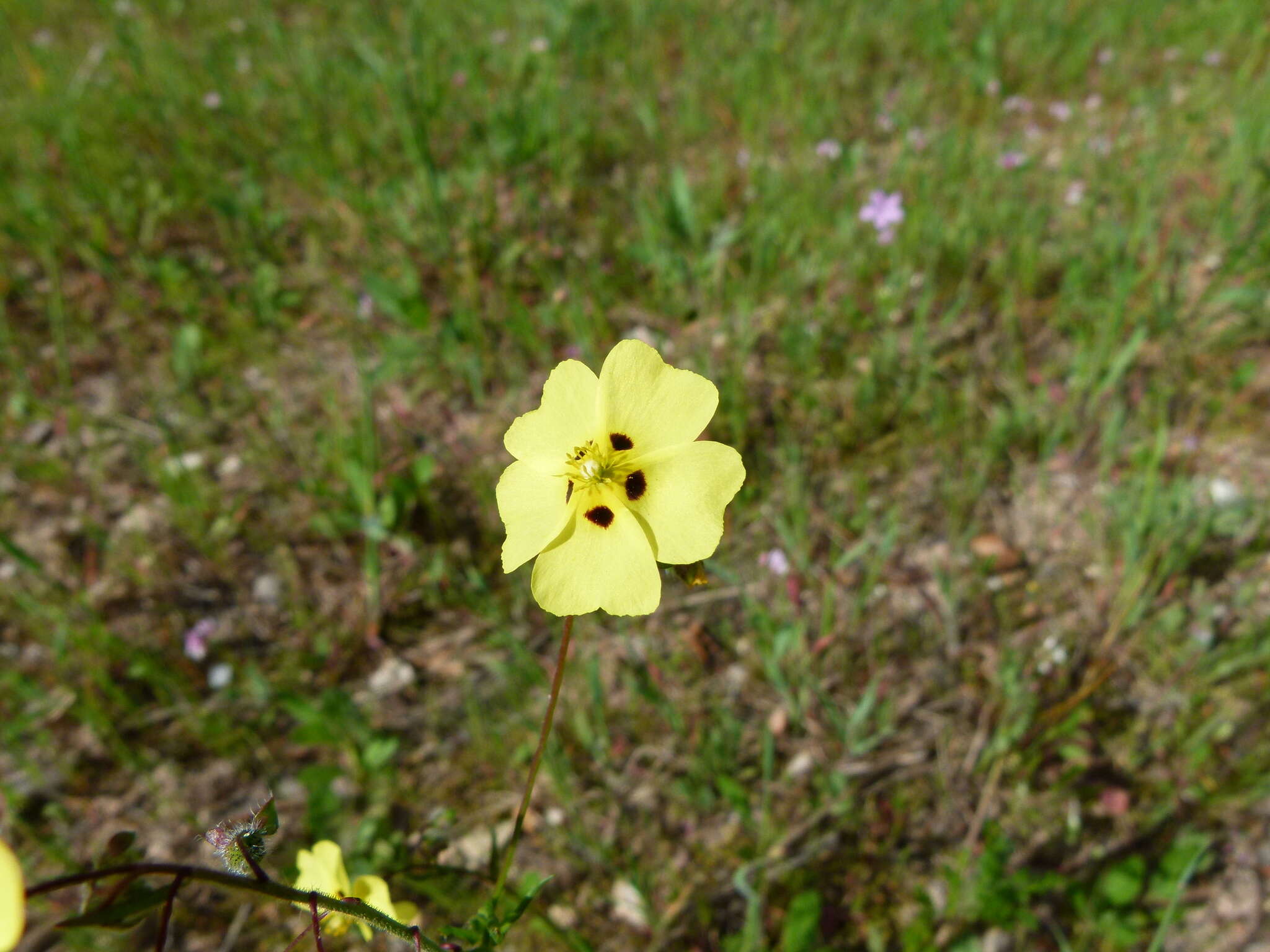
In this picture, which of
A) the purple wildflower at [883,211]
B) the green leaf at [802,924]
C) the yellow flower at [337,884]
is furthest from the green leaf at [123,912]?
the purple wildflower at [883,211]

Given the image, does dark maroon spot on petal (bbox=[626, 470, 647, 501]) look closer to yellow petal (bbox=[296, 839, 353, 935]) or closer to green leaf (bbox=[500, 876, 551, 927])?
green leaf (bbox=[500, 876, 551, 927])

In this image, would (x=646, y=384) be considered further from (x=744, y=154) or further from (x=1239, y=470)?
(x=744, y=154)

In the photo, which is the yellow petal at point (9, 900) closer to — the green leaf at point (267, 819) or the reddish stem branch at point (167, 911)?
the reddish stem branch at point (167, 911)

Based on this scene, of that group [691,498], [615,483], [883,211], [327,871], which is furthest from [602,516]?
[883,211]

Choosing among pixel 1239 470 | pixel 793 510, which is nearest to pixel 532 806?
pixel 793 510

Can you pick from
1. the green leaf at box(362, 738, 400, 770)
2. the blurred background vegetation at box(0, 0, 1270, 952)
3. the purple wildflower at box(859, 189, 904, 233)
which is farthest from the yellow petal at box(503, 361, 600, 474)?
the purple wildflower at box(859, 189, 904, 233)
